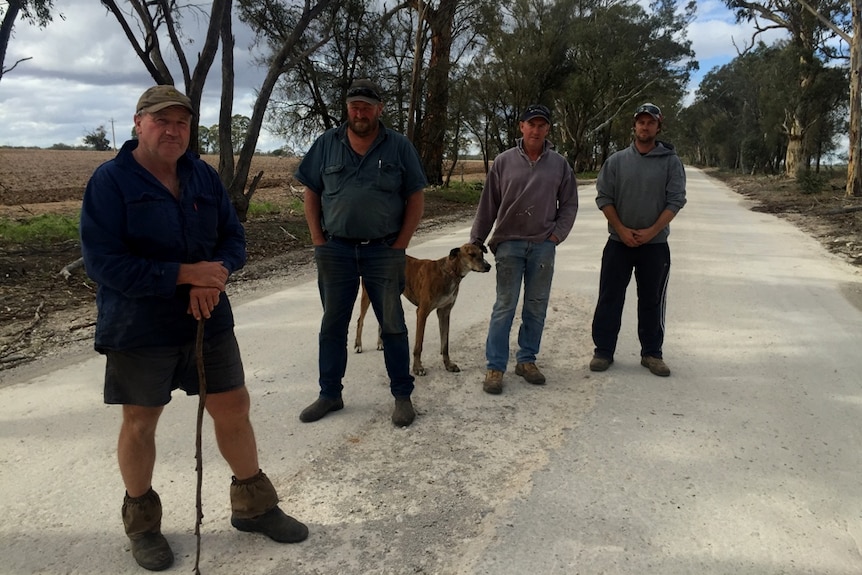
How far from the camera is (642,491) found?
326 centimetres

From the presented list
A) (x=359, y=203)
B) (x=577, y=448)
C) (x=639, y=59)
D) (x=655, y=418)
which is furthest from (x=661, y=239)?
(x=639, y=59)

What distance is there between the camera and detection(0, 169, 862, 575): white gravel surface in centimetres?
275

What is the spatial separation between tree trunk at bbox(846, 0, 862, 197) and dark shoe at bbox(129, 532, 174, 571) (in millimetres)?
23840

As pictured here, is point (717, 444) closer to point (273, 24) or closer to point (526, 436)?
point (526, 436)

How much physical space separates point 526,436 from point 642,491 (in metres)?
0.86

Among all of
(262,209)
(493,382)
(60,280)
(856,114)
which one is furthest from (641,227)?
(856,114)

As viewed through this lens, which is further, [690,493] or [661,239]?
[661,239]

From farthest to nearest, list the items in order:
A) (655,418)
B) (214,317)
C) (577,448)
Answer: (655,418), (577,448), (214,317)

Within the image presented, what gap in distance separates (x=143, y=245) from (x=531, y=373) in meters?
3.21

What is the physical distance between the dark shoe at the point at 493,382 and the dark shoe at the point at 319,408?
1.13 meters

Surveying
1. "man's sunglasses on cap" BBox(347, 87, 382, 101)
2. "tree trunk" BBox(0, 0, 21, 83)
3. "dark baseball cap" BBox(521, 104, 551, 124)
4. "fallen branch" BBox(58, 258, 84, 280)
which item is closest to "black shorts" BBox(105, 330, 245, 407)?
"man's sunglasses on cap" BBox(347, 87, 382, 101)

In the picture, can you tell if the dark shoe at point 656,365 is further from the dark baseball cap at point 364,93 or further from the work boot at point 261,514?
the work boot at point 261,514

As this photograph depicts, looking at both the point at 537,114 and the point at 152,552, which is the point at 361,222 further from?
the point at 152,552

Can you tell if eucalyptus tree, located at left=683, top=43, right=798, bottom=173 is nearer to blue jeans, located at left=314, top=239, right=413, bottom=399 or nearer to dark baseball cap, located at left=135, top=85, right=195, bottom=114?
blue jeans, located at left=314, top=239, right=413, bottom=399
